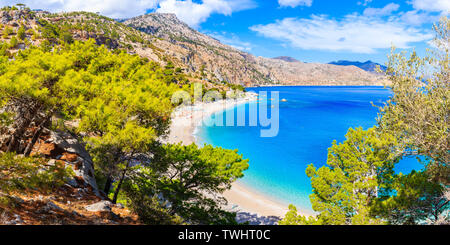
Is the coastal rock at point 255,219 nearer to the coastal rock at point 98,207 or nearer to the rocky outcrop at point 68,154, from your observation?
the coastal rock at point 98,207

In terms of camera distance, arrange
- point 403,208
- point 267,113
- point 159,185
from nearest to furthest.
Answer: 1. point 403,208
2. point 159,185
3. point 267,113

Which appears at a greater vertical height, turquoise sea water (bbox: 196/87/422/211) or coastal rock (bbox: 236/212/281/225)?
turquoise sea water (bbox: 196/87/422/211)

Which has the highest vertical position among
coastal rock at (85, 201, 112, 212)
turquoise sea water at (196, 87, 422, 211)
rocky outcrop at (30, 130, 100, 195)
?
turquoise sea water at (196, 87, 422, 211)

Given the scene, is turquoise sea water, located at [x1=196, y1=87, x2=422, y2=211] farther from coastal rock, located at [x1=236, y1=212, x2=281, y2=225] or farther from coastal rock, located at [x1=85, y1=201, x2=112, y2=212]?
coastal rock, located at [x1=85, y1=201, x2=112, y2=212]

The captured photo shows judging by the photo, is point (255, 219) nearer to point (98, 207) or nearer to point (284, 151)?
point (98, 207)

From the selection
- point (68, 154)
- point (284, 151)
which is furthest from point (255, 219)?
point (284, 151)

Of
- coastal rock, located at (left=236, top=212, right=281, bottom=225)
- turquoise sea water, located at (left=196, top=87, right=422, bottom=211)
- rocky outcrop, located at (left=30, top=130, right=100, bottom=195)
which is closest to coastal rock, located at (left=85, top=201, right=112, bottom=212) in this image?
rocky outcrop, located at (left=30, top=130, right=100, bottom=195)

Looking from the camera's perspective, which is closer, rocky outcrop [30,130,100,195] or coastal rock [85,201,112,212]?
coastal rock [85,201,112,212]
